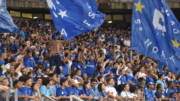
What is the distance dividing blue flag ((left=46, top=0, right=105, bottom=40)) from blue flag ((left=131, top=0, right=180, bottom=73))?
940 mm

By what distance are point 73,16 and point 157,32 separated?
1.72 m

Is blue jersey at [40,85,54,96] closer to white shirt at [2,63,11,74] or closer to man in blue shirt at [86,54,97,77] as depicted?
white shirt at [2,63,11,74]

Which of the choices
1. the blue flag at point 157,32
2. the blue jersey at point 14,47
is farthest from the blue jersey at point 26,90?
the blue jersey at point 14,47

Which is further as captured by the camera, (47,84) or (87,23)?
(47,84)

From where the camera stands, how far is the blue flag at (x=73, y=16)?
5199 mm

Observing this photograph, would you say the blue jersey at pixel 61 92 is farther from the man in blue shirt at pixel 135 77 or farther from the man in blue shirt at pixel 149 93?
the man in blue shirt at pixel 135 77

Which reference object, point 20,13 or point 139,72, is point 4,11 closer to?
point 139,72

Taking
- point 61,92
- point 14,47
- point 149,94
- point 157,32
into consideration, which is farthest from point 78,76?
point 157,32

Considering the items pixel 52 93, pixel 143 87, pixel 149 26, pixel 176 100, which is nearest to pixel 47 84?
pixel 52 93

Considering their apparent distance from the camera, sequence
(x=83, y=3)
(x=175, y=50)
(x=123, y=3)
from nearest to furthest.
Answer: (x=175, y=50) < (x=83, y=3) < (x=123, y=3)

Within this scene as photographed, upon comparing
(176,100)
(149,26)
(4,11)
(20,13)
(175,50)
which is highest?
(20,13)

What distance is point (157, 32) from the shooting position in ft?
16.2

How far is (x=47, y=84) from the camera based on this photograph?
6.21 meters

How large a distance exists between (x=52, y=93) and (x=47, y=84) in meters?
0.25
